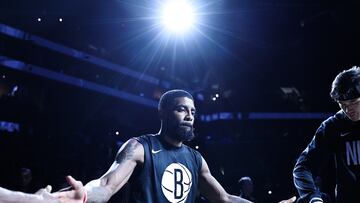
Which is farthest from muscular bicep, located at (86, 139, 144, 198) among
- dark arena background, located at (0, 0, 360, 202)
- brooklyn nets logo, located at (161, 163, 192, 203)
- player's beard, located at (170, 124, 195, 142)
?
dark arena background, located at (0, 0, 360, 202)

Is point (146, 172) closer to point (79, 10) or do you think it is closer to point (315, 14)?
point (315, 14)

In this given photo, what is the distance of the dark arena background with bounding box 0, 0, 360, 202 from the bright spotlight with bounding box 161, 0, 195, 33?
0.26 m

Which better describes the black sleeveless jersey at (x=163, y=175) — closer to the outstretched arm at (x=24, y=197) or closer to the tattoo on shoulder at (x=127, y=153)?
the tattoo on shoulder at (x=127, y=153)

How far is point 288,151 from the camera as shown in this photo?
17.5m

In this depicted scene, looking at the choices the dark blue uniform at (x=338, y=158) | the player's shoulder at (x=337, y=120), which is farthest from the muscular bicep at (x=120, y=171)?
the player's shoulder at (x=337, y=120)

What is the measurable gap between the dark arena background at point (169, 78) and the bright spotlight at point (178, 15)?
260 mm

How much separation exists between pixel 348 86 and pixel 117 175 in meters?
1.96

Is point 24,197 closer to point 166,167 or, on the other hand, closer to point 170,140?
point 166,167

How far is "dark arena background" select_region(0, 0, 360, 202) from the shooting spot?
12.9 metres

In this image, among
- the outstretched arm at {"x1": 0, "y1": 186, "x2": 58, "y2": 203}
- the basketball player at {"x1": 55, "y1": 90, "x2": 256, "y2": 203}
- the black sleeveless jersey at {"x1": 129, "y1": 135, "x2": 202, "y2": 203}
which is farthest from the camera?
the black sleeveless jersey at {"x1": 129, "y1": 135, "x2": 202, "y2": 203}

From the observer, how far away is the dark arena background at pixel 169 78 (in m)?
12.9

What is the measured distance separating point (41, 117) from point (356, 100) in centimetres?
1470

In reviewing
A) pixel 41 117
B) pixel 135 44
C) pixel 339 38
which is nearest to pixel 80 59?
pixel 135 44

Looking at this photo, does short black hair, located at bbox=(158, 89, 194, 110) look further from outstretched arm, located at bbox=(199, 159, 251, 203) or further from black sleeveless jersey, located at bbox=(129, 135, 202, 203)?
outstretched arm, located at bbox=(199, 159, 251, 203)
